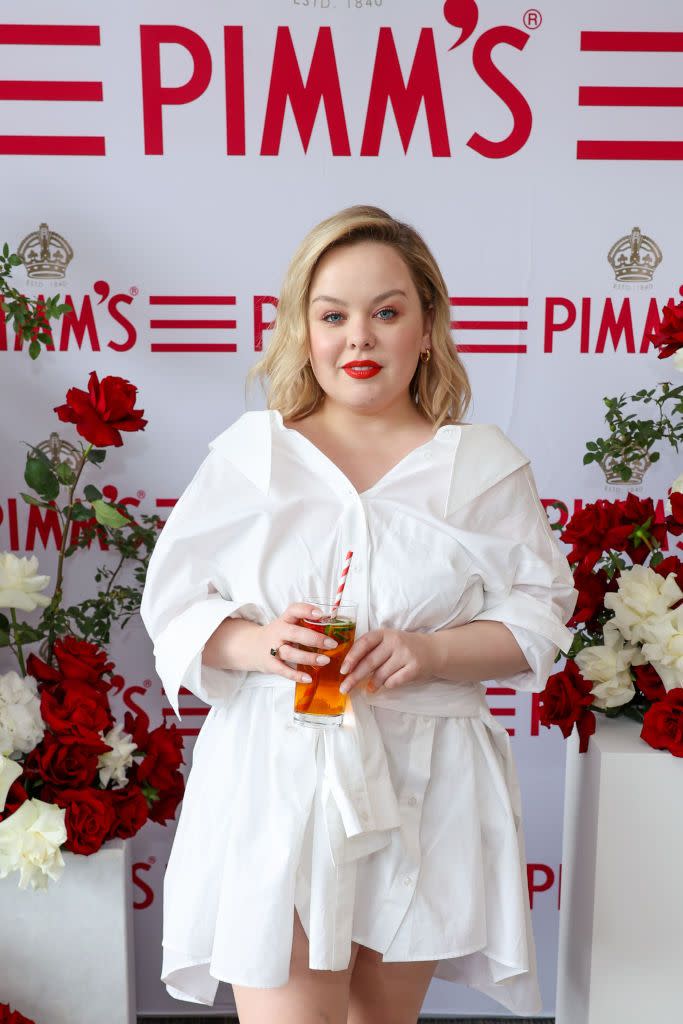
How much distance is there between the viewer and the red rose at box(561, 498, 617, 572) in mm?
2055

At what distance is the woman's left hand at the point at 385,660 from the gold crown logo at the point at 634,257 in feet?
4.30

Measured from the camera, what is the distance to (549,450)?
247 cm

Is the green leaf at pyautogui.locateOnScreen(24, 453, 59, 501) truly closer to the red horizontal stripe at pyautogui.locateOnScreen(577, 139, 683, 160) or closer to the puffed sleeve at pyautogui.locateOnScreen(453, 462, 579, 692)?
the puffed sleeve at pyautogui.locateOnScreen(453, 462, 579, 692)

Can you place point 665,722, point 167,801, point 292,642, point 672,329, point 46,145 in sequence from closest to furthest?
point 292,642 < point 665,722 < point 672,329 < point 167,801 < point 46,145

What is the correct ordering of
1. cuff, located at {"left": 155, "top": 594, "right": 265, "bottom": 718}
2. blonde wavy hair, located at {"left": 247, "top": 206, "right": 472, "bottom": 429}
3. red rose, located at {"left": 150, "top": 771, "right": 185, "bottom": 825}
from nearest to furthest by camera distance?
cuff, located at {"left": 155, "top": 594, "right": 265, "bottom": 718}, blonde wavy hair, located at {"left": 247, "top": 206, "right": 472, "bottom": 429}, red rose, located at {"left": 150, "top": 771, "right": 185, "bottom": 825}

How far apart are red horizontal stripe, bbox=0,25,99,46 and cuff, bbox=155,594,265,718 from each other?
56.1 inches

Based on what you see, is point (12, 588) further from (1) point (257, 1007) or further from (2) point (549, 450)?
(2) point (549, 450)

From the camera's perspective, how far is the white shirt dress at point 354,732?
1.46m

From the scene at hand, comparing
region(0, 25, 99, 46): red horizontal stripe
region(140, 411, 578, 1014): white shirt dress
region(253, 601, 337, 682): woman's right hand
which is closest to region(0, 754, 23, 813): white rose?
region(140, 411, 578, 1014): white shirt dress

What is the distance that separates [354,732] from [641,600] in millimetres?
801

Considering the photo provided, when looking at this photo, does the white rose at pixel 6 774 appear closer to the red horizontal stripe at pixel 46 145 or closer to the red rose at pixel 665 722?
the red rose at pixel 665 722

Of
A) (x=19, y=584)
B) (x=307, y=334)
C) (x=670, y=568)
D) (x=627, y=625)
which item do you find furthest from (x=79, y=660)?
(x=670, y=568)

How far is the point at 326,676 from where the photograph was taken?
1415 millimetres

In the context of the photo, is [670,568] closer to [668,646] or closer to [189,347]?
[668,646]
